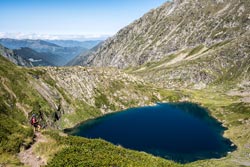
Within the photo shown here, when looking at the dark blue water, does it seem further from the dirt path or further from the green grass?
the dirt path

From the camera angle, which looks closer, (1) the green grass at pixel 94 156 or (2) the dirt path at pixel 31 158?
(1) the green grass at pixel 94 156

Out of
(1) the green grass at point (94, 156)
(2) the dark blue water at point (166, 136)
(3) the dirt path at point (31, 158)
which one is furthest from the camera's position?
(2) the dark blue water at point (166, 136)

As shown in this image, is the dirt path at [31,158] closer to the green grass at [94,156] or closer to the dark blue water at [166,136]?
the green grass at [94,156]

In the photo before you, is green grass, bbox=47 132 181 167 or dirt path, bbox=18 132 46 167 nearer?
green grass, bbox=47 132 181 167

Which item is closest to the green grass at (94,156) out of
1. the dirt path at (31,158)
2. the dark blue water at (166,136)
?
the dirt path at (31,158)

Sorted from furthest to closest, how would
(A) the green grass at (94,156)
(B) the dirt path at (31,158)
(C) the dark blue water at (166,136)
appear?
(C) the dark blue water at (166,136), (B) the dirt path at (31,158), (A) the green grass at (94,156)

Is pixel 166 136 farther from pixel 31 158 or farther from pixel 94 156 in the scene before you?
pixel 31 158

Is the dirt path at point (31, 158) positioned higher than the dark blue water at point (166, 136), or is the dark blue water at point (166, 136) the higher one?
the dirt path at point (31, 158)

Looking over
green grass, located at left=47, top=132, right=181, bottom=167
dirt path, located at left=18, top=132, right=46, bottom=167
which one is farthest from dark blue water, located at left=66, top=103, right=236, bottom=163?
dirt path, located at left=18, top=132, right=46, bottom=167

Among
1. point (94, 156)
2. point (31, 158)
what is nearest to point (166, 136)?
point (94, 156)

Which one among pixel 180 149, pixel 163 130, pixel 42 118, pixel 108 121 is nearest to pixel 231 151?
pixel 180 149

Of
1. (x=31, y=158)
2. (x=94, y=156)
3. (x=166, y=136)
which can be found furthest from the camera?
(x=166, y=136)

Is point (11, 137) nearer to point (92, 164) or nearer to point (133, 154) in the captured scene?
point (92, 164)
